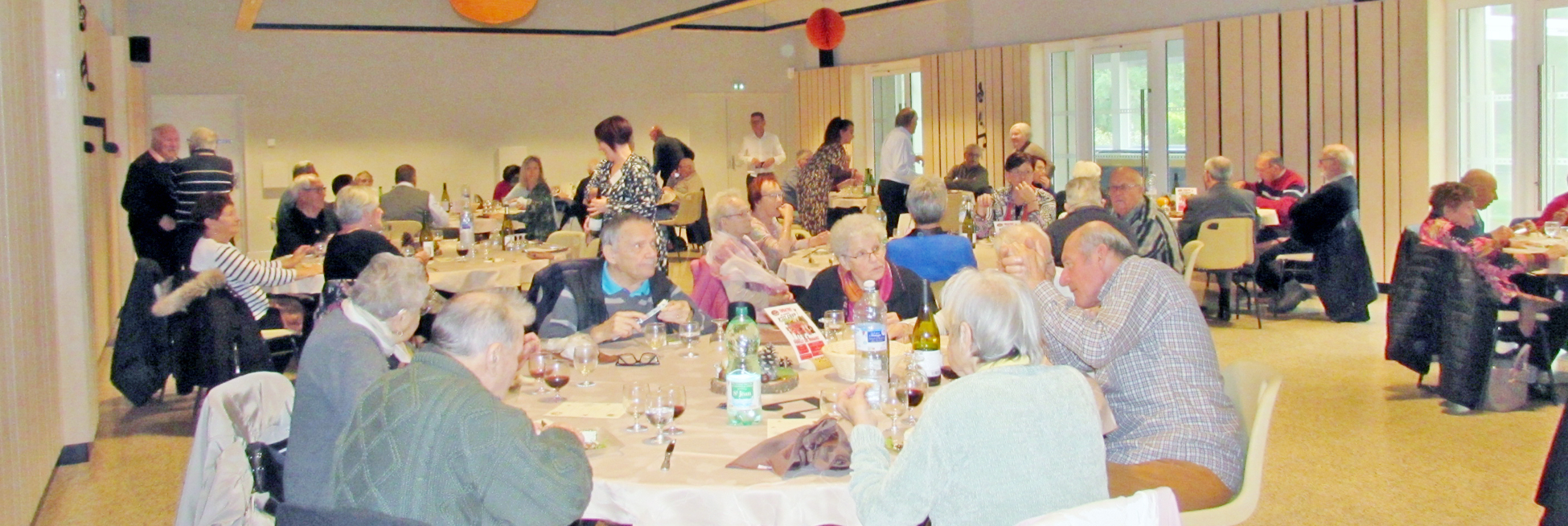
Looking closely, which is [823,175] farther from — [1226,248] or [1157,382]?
[1157,382]

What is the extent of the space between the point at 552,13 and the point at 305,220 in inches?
342

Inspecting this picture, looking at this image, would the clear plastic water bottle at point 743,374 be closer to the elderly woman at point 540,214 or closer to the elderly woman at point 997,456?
the elderly woman at point 997,456

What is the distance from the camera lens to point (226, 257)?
20.0 feet

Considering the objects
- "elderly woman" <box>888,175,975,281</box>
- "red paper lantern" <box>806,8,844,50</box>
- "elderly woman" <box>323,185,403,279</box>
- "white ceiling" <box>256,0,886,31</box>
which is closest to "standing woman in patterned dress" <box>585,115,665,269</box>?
"elderly woman" <box>323,185,403,279</box>

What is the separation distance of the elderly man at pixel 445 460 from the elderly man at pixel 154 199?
269 inches

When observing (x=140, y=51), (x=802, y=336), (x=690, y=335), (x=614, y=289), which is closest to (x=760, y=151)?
(x=140, y=51)

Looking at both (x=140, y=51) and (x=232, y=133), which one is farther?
(x=232, y=133)

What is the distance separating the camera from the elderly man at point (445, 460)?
2236 millimetres

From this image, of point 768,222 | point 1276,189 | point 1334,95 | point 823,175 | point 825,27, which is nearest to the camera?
point 768,222

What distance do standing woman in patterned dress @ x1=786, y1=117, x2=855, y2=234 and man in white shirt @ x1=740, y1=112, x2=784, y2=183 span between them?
11.1ft

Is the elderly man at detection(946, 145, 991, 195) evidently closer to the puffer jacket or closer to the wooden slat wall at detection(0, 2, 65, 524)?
the puffer jacket

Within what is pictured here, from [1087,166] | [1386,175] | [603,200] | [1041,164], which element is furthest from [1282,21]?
[603,200]

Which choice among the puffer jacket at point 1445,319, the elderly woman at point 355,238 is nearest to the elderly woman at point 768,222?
the elderly woman at point 355,238

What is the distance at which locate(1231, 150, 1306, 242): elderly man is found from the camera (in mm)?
9664
